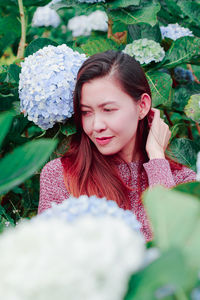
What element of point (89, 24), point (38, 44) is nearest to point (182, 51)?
point (38, 44)

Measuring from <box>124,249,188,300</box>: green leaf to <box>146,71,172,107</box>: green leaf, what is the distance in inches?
56.4

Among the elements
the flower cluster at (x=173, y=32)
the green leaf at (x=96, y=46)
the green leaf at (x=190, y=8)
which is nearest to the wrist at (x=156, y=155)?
the green leaf at (x=96, y=46)

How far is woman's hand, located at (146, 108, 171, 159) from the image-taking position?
1598 mm

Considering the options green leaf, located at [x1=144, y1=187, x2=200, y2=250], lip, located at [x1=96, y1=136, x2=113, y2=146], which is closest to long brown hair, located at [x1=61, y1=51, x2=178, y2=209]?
lip, located at [x1=96, y1=136, x2=113, y2=146]

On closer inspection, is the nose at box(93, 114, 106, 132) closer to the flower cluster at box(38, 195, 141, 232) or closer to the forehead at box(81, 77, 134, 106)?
the forehead at box(81, 77, 134, 106)

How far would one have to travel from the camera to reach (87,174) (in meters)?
1.55

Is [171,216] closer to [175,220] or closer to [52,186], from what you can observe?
[175,220]

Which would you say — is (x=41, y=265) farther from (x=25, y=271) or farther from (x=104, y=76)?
(x=104, y=76)

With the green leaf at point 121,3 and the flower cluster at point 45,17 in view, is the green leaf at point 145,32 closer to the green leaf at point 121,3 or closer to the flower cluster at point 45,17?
the green leaf at point 121,3

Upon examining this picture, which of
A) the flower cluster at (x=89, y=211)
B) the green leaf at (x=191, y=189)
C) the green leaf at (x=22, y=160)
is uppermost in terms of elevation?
the green leaf at (x=22, y=160)

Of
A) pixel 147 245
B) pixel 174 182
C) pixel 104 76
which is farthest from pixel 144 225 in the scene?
pixel 147 245

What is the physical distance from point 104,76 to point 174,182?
0.49 metres

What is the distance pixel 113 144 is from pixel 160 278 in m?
1.11

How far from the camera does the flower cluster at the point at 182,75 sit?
2182 millimetres
